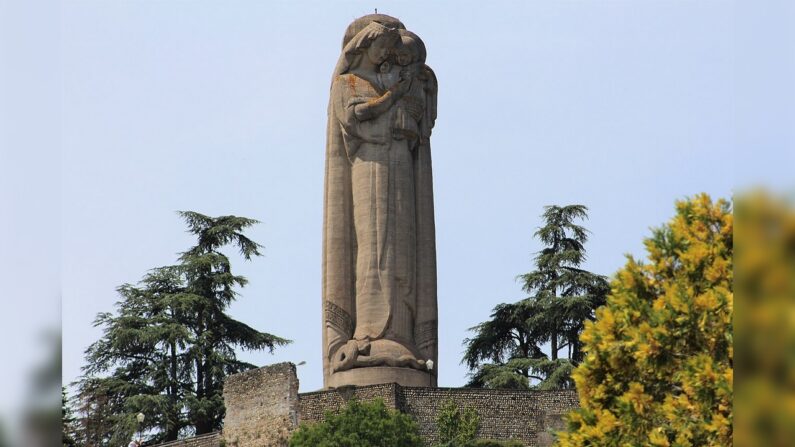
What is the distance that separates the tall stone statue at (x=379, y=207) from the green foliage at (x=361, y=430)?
10.4 ft

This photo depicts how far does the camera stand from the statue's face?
34625 millimetres

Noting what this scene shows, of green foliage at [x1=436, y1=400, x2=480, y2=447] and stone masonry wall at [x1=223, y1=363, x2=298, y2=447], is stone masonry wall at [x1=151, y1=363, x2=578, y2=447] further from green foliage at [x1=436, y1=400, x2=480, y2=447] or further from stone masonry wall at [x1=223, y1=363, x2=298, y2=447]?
green foliage at [x1=436, y1=400, x2=480, y2=447]

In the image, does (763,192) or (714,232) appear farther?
(714,232)

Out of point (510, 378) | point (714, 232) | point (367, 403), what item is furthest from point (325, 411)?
point (714, 232)

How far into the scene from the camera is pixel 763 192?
412cm

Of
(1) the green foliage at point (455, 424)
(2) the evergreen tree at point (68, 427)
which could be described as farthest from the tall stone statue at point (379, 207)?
(2) the evergreen tree at point (68, 427)

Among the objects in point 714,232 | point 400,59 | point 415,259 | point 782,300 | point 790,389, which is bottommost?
point 790,389

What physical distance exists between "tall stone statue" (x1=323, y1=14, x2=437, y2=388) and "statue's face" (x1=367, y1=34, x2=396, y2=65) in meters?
0.03

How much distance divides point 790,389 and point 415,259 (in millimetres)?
30082

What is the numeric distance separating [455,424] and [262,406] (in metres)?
4.76

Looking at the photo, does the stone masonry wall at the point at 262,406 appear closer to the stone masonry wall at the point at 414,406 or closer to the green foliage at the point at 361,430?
the stone masonry wall at the point at 414,406

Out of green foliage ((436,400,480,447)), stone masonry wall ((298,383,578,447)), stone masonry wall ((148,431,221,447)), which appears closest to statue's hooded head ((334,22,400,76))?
stone masonry wall ((298,383,578,447))

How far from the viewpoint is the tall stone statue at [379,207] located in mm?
33312

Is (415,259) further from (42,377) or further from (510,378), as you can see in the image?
(42,377)
